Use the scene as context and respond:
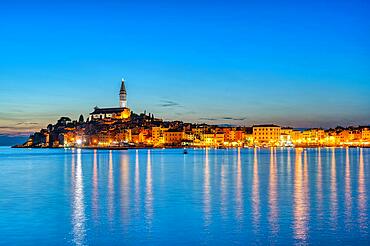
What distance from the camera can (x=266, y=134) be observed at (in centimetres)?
12600

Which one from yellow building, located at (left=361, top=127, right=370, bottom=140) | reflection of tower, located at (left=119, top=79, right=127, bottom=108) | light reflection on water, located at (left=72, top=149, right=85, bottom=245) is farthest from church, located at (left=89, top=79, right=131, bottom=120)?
light reflection on water, located at (left=72, top=149, right=85, bottom=245)

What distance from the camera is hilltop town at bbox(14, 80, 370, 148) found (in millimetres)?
123812

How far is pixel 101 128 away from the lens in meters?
130

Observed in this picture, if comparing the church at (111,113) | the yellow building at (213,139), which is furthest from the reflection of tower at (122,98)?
the yellow building at (213,139)

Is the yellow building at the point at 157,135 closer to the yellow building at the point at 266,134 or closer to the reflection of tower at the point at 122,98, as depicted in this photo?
the yellow building at the point at 266,134

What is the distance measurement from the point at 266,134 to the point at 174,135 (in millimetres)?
24417

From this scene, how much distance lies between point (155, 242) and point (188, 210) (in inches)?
156

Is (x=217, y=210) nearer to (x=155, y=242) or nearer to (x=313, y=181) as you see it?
(x=155, y=242)

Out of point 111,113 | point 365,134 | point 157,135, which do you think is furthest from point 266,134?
point 111,113

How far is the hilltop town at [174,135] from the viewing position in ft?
406

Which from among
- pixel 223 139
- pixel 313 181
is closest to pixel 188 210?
pixel 313 181

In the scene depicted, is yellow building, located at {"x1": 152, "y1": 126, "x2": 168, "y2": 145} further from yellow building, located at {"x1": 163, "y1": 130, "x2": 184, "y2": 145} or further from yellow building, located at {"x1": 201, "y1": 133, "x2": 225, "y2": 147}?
yellow building, located at {"x1": 201, "y1": 133, "x2": 225, "y2": 147}

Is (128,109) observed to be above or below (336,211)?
above

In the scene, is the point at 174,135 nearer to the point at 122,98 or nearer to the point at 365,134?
the point at 122,98
